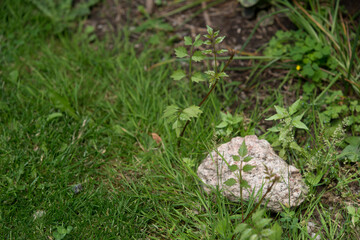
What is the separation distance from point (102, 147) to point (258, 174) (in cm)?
120

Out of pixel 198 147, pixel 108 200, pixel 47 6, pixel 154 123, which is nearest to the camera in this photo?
pixel 108 200

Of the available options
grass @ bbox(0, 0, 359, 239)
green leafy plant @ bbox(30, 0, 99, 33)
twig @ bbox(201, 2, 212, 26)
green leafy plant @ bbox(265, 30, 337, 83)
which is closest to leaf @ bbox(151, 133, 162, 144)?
grass @ bbox(0, 0, 359, 239)

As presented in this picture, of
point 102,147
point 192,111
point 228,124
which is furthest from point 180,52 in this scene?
point 102,147

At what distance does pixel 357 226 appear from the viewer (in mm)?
2102

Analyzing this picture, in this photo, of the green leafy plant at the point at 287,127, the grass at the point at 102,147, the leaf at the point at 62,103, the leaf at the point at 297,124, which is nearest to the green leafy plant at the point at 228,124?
the grass at the point at 102,147

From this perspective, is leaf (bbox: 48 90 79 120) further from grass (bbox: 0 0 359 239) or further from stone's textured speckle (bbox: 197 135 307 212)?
stone's textured speckle (bbox: 197 135 307 212)

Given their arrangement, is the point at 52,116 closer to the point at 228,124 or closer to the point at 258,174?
the point at 228,124

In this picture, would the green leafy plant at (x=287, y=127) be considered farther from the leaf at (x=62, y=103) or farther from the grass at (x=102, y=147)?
the leaf at (x=62, y=103)

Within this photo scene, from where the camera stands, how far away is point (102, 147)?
2695mm

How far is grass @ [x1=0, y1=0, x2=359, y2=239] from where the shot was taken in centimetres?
220

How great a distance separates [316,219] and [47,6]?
10.7ft

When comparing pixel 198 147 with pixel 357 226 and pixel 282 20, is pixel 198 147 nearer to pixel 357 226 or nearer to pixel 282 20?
pixel 357 226

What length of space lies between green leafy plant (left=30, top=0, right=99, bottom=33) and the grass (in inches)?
4.8

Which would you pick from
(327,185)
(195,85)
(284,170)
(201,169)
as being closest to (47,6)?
(195,85)
